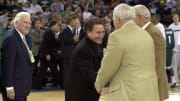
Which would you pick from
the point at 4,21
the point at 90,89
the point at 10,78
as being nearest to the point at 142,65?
the point at 90,89

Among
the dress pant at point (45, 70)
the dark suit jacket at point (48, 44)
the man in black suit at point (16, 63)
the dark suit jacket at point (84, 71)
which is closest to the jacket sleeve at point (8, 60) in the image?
the man in black suit at point (16, 63)

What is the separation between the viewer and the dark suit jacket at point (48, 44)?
11.6 meters

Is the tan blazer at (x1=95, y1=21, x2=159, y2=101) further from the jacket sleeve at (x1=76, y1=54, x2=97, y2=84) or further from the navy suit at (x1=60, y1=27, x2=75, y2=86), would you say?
the navy suit at (x1=60, y1=27, x2=75, y2=86)

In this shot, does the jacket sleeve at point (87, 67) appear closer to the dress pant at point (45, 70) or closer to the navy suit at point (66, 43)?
the navy suit at point (66, 43)

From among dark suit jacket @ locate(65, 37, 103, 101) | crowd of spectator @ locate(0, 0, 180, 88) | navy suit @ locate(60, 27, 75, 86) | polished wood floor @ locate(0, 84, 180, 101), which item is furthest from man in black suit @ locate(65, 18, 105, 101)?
crowd of spectator @ locate(0, 0, 180, 88)

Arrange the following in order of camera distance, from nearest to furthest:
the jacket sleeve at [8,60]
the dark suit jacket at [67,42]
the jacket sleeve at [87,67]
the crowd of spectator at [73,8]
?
1. the jacket sleeve at [87,67]
2. the jacket sleeve at [8,60]
3. the dark suit jacket at [67,42]
4. the crowd of spectator at [73,8]

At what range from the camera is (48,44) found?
11.6m

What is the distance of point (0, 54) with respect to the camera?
5.84 m

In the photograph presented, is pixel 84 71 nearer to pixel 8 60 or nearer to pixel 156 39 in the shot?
pixel 156 39

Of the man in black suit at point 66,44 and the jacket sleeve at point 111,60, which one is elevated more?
the jacket sleeve at point 111,60

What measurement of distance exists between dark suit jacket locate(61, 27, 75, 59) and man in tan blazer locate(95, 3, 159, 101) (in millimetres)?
6747

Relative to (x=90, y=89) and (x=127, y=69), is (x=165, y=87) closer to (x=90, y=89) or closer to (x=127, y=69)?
(x=90, y=89)

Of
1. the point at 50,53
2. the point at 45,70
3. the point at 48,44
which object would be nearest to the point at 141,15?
the point at 48,44

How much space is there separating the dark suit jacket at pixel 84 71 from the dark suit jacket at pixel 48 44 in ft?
20.8
